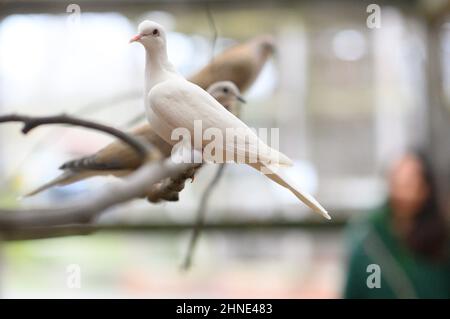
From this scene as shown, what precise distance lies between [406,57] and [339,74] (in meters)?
0.33

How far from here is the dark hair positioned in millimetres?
1300

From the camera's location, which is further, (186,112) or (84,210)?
(186,112)

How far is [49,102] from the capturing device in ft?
2.10

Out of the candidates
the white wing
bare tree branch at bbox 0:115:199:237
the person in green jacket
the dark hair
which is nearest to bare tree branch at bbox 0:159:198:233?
bare tree branch at bbox 0:115:199:237

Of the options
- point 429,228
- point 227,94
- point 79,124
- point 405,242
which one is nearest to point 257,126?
point 227,94

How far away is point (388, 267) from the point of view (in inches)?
36.1

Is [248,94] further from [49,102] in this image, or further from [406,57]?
[406,57]

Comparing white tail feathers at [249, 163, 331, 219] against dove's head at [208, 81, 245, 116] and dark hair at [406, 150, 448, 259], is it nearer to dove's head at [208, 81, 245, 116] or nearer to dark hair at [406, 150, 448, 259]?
dove's head at [208, 81, 245, 116]

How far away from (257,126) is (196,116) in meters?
0.12

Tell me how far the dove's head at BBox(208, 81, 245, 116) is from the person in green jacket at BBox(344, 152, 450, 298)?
0.74ft

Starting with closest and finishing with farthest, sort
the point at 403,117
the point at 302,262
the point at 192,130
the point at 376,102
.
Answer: the point at 192,130 → the point at 376,102 → the point at 302,262 → the point at 403,117

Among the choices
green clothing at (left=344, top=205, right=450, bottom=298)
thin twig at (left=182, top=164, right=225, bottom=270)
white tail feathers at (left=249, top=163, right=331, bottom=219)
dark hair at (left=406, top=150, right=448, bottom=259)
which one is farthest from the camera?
dark hair at (left=406, top=150, right=448, bottom=259)

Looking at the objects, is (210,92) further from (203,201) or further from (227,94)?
(203,201)
